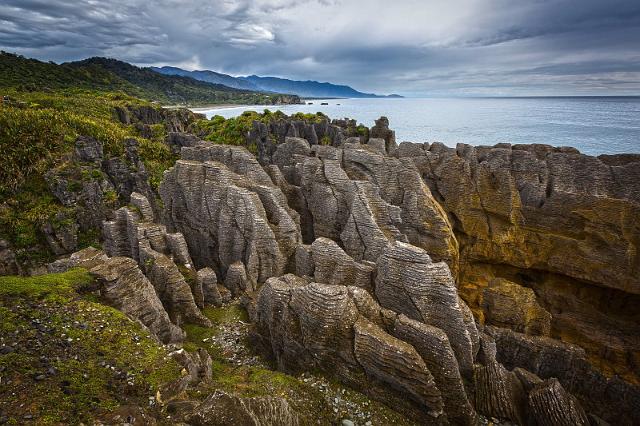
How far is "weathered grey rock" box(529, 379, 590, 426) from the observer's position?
10.5 metres

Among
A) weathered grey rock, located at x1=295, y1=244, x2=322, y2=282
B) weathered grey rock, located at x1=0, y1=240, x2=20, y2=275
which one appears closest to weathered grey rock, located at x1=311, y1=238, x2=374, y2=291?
weathered grey rock, located at x1=295, y1=244, x2=322, y2=282

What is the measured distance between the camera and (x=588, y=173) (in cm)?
2720

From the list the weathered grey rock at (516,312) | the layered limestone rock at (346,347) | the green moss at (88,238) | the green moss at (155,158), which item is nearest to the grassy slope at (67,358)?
the layered limestone rock at (346,347)

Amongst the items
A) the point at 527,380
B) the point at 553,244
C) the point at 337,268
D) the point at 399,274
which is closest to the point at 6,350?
the point at 337,268

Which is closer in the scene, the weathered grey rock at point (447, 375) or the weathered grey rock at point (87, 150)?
the weathered grey rock at point (447, 375)

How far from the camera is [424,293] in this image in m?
12.8

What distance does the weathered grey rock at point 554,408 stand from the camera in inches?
414

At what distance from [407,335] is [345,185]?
12.0m

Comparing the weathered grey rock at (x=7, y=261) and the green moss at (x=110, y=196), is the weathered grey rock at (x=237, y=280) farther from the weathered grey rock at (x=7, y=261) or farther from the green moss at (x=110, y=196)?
the green moss at (x=110, y=196)

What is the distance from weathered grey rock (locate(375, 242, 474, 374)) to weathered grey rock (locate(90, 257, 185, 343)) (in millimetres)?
9037

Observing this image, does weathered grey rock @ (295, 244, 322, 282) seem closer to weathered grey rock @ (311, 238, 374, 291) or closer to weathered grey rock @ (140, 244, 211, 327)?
weathered grey rock @ (311, 238, 374, 291)

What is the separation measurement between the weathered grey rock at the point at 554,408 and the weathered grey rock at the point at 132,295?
13.3 meters

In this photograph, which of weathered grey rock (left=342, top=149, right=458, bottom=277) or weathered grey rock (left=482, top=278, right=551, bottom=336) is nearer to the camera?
weathered grey rock (left=482, top=278, right=551, bottom=336)

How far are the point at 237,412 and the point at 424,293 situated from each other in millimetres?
7754
